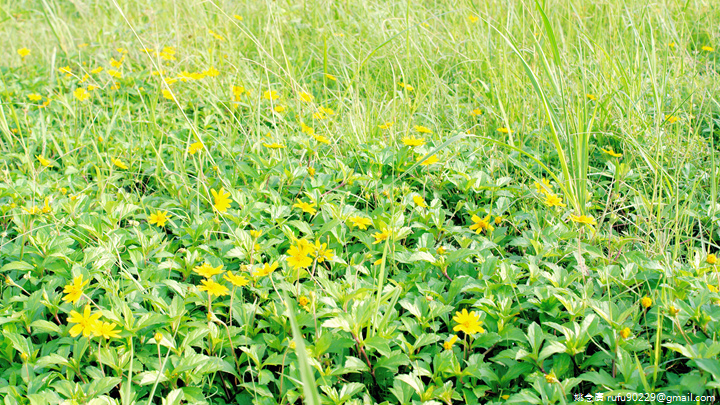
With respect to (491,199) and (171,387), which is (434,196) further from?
(171,387)

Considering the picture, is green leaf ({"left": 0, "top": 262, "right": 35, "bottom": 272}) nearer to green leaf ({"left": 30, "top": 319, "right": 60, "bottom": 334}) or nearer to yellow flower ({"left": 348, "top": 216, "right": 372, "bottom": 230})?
green leaf ({"left": 30, "top": 319, "right": 60, "bottom": 334})

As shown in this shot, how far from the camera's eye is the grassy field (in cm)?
116

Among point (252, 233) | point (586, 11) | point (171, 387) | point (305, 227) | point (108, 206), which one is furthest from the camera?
point (586, 11)

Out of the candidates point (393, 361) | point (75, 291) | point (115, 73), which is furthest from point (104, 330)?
point (115, 73)

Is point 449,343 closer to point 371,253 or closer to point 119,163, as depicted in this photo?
point 371,253

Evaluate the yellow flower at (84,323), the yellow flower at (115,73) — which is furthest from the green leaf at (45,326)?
the yellow flower at (115,73)

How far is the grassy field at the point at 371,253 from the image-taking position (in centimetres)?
116

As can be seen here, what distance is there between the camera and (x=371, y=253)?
147 cm

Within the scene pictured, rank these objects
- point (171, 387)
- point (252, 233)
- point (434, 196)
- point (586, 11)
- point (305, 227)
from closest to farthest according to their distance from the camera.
→ 1. point (171, 387)
2. point (252, 233)
3. point (305, 227)
4. point (434, 196)
5. point (586, 11)

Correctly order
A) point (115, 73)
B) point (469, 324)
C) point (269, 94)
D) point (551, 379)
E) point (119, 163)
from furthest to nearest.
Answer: point (115, 73)
point (269, 94)
point (119, 163)
point (469, 324)
point (551, 379)

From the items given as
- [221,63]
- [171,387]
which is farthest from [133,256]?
[221,63]

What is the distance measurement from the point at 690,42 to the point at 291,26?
8.23 ft

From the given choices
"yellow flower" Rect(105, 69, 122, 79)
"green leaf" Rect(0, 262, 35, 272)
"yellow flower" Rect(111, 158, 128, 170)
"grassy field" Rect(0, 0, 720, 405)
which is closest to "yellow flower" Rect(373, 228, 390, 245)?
"grassy field" Rect(0, 0, 720, 405)

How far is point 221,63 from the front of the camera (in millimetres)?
3104
